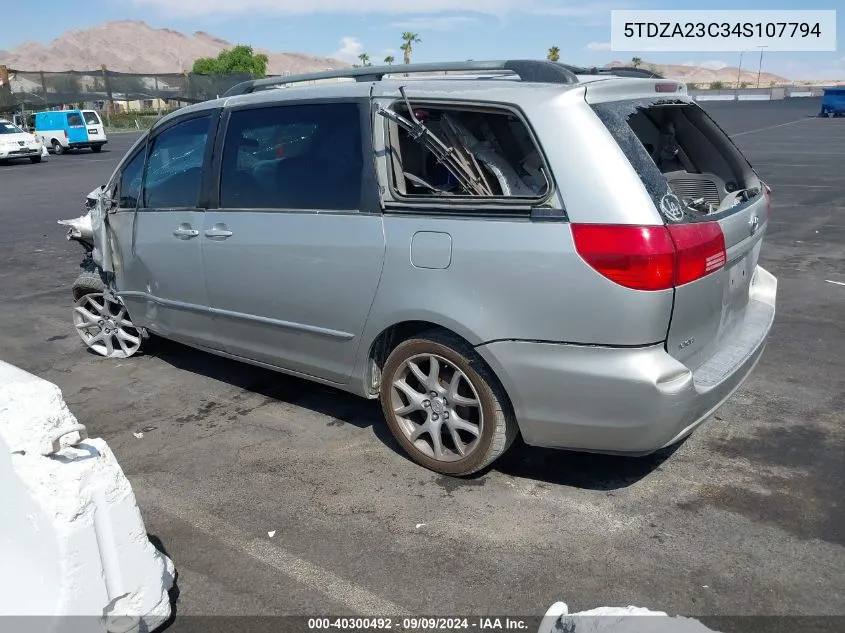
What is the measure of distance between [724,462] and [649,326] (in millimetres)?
1211

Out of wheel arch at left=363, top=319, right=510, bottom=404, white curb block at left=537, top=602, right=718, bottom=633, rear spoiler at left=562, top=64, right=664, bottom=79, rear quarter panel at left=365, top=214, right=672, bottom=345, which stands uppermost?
rear spoiler at left=562, top=64, right=664, bottom=79

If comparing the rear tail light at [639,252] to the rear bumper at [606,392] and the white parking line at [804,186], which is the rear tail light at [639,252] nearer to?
the rear bumper at [606,392]

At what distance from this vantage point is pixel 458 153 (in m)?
3.63

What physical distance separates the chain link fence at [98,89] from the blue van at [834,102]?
112 feet

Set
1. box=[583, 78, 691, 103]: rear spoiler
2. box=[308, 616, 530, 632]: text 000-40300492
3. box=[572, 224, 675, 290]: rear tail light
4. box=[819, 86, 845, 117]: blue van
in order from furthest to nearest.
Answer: box=[819, 86, 845, 117]: blue van → box=[583, 78, 691, 103]: rear spoiler → box=[572, 224, 675, 290]: rear tail light → box=[308, 616, 530, 632]: text 000-40300492

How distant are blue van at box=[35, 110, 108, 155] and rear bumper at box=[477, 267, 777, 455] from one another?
106 feet

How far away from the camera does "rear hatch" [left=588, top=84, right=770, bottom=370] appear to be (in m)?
3.17

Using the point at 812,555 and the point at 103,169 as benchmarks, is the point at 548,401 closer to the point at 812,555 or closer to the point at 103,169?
the point at 812,555

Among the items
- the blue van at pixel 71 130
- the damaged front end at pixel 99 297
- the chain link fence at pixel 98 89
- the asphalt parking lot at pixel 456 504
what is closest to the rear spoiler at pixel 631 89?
the asphalt parking lot at pixel 456 504

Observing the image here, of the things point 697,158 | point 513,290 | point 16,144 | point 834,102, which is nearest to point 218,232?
point 513,290

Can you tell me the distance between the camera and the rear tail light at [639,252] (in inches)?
118

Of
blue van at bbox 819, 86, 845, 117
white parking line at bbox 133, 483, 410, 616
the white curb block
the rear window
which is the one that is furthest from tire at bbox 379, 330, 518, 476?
blue van at bbox 819, 86, 845, 117

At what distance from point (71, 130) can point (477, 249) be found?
32.5m

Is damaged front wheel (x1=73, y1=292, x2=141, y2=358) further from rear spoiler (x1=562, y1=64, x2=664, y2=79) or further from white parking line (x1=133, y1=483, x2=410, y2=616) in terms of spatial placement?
rear spoiler (x1=562, y1=64, x2=664, y2=79)
